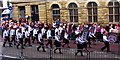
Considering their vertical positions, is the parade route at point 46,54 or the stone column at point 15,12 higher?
the stone column at point 15,12

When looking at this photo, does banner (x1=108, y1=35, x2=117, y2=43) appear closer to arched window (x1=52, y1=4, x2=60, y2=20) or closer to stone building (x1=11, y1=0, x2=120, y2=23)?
stone building (x1=11, y1=0, x2=120, y2=23)

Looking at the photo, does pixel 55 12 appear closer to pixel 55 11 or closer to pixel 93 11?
pixel 55 11

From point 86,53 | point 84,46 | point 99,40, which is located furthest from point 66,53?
point 99,40

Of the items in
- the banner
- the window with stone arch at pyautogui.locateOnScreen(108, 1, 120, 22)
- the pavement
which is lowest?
the pavement

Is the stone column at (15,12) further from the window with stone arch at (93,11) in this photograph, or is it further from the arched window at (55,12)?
the window with stone arch at (93,11)

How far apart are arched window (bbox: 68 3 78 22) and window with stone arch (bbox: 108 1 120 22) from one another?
145 inches

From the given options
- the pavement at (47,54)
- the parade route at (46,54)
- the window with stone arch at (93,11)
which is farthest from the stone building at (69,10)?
the parade route at (46,54)

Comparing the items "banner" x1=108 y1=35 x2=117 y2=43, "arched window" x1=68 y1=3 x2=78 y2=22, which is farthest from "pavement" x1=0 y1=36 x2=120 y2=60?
"arched window" x1=68 y1=3 x2=78 y2=22

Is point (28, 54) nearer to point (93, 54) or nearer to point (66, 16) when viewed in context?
point (93, 54)

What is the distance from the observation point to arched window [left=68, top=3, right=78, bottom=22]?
33.9 m

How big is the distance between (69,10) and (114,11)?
194 inches

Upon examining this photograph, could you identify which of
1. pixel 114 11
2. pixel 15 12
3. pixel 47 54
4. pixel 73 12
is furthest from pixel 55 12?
pixel 47 54

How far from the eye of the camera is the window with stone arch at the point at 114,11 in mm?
31484

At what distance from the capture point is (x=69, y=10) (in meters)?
34.2
